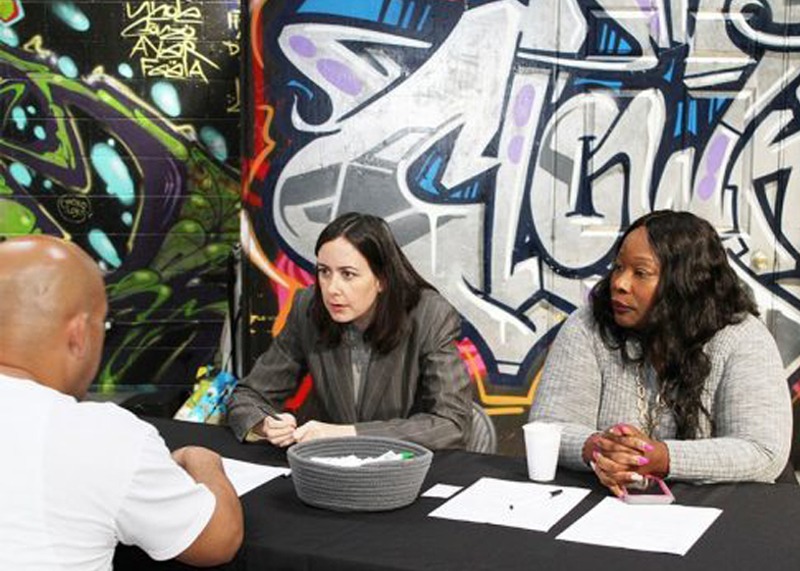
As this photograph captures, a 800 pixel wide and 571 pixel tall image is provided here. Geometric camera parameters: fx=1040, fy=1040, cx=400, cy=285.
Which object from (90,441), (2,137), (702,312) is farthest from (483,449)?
(2,137)

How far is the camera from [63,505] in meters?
1.54

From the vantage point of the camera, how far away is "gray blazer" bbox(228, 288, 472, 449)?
112 inches

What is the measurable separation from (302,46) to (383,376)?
2047 millimetres

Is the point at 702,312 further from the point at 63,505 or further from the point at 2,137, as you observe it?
the point at 2,137

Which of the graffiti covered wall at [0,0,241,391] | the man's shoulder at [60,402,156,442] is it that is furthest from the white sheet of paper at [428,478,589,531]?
the graffiti covered wall at [0,0,241,391]

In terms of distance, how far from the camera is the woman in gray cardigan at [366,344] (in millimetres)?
2939

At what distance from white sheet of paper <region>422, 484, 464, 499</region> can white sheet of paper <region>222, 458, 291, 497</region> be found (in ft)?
1.17

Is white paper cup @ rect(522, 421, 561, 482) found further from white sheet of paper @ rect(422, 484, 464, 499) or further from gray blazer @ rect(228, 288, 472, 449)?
gray blazer @ rect(228, 288, 472, 449)

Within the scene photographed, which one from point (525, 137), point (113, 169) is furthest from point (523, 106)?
point (113, 169)

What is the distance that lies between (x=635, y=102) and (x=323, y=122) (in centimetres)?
133

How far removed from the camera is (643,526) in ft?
6.52

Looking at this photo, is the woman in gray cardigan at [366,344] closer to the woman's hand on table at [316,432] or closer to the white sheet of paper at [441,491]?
the woman's hand on table at [316,432]

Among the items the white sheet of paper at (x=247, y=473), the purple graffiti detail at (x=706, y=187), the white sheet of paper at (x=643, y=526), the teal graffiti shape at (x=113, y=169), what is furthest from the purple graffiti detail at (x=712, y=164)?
the teal graffiti shape at (x=113, y=169)

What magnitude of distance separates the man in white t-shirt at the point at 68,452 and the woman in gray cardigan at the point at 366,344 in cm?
114
